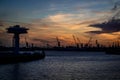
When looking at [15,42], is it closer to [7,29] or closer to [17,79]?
[7,29]

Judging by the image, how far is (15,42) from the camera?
341ft

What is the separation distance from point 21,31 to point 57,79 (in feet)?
203

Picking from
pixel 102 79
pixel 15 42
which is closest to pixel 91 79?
pixel 102 79

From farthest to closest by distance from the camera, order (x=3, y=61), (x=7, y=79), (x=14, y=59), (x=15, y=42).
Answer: (x=15, y=42) < (x=14, y=59) < (x=3, y=61) < (x=7, y=79)

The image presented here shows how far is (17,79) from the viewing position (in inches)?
1764

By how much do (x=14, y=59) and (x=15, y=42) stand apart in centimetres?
1219

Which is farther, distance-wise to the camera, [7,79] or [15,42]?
[15,42]

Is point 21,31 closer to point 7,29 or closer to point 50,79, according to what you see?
point 7,29

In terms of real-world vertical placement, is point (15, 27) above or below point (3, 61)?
above

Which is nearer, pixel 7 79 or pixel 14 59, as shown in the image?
pixel 7 79

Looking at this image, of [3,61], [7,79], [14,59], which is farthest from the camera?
[14,59]

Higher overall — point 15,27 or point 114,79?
point 15,27

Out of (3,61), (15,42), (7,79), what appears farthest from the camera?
(15,42)

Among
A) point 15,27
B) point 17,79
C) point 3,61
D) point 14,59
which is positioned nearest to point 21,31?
point 15,27
